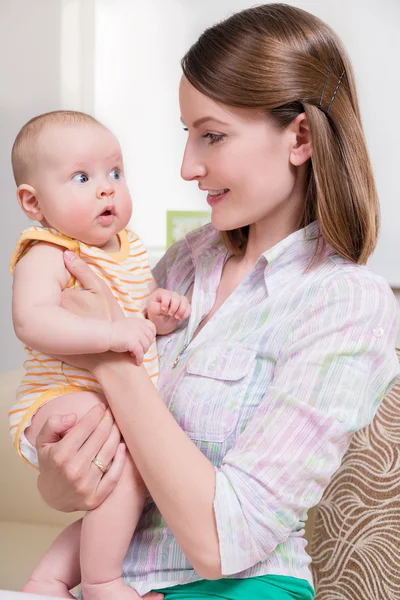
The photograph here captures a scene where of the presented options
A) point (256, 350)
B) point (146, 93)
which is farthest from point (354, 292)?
point (146, 93)

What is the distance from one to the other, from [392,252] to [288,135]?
1996mm

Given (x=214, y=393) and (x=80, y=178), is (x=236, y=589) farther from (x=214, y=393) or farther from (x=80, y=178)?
(x=80, y=178)

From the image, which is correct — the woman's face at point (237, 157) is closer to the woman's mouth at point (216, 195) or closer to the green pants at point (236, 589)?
the woman's mouth at point (216, 195)

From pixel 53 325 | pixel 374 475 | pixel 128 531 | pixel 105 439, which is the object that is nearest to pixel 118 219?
pixel 53 325

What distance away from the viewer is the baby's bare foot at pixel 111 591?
1407 millimetres

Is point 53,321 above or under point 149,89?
above

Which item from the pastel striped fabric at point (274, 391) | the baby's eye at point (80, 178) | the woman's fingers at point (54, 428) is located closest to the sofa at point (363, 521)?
the pastel striped fabric at point (274, 391)

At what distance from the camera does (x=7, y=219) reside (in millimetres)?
3957

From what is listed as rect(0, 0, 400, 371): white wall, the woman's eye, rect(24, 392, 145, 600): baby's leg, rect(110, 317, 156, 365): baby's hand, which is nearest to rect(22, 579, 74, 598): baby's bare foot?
rect(24, 392, 145, 600): baby's leg

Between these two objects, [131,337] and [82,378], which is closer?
[131,337]

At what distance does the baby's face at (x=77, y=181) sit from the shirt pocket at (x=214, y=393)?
1.05 ft

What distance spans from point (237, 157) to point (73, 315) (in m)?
0.42

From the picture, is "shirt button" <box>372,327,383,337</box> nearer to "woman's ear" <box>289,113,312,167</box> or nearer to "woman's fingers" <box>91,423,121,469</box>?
"woman's ear" <box>289,113,312,167</box>

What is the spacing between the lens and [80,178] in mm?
1516
